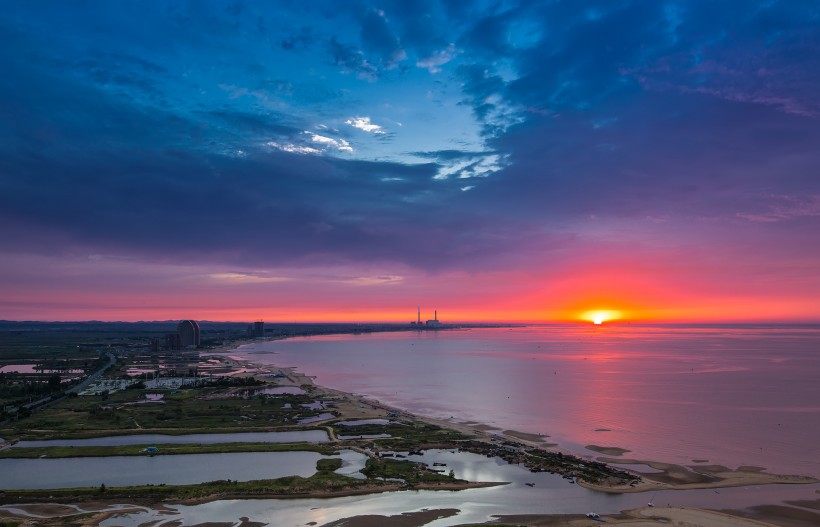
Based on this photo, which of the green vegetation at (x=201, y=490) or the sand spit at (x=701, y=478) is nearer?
the green vegetation at (x=201, y=490)

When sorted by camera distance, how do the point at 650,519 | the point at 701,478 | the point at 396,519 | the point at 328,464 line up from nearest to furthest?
the point at 396,519, the point at 650,519, the point at 701,478, the point at 328,464

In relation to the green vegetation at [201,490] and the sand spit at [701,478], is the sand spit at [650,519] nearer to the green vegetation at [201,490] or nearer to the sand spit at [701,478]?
the sand spit at [701,478]

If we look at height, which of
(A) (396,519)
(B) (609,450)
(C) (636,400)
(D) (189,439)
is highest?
(D) (189,439)

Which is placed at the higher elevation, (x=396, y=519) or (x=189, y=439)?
(x=189, y=439)

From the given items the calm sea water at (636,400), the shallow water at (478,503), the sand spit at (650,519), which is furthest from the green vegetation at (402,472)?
the calm sea water at (636,400)

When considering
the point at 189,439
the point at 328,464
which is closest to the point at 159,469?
the point at 189,439

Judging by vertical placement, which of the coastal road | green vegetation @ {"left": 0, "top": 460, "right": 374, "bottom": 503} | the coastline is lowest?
the coastline

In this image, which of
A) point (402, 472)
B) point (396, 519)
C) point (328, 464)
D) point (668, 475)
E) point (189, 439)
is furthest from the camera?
point (189, 439)

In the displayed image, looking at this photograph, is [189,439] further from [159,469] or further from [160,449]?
[159,469]

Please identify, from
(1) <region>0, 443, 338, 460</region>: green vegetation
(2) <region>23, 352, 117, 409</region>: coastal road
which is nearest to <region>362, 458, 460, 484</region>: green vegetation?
(1) <region>0, 443, 338, 460</region>: green vegetation

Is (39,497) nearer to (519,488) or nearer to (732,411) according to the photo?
(519,488)

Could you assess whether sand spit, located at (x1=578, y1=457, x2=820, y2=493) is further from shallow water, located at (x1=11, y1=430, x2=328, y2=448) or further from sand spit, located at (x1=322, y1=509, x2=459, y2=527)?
shallow water, located at (x1=11, y1=430, x2=328, y2=448)
